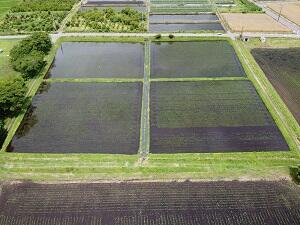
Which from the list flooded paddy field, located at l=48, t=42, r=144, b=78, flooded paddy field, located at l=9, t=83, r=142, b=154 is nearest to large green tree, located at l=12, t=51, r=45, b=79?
flooded paddy field, located at l=48, t=42, r=144, b=78

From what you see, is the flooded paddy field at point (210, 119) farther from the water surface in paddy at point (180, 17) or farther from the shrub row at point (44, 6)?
the shrub row at point (44, 6)

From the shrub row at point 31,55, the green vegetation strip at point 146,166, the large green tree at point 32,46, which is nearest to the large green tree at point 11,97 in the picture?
the shrub row at point 31,55

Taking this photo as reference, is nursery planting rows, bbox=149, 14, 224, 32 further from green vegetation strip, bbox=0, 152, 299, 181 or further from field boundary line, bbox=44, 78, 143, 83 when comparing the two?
green vegetation strip, bbox=0, 152, 299, 181

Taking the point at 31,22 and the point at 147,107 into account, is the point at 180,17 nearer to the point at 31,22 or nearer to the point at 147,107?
the point at 31,22

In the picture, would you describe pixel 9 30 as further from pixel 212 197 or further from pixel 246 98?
pixel 212 197

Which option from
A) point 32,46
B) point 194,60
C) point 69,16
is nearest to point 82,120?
point 32,46
